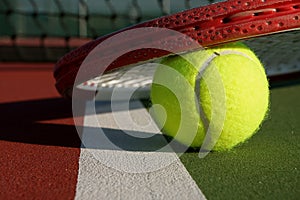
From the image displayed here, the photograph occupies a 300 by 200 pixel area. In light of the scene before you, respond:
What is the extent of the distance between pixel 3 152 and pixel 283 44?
1.24m

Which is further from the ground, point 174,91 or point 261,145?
point 174,91

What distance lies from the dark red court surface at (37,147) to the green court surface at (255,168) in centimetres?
43

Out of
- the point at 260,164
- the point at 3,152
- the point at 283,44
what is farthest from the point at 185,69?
the point at 3,152

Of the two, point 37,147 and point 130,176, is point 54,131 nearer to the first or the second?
point 37,147

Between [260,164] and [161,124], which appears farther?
[161,124]

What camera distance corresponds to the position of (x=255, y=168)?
1.57 metres

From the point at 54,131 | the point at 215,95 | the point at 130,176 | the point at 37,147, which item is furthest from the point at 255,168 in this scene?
the point at 54,131

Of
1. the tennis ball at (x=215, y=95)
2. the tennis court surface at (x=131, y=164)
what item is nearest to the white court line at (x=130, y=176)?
the tennis court surface at (x=131, y=164)

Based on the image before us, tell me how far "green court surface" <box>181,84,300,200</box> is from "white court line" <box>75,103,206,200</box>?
0.17ft

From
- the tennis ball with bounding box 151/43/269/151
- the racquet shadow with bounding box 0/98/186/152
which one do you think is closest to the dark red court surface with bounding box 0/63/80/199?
the racquet shadow with bounding box 0/98/186/152

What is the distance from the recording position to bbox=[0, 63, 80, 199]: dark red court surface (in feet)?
4.66

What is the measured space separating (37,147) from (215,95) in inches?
29.6

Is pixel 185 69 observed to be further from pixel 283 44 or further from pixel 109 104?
pixel 109 104

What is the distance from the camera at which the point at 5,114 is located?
263 centimetres
